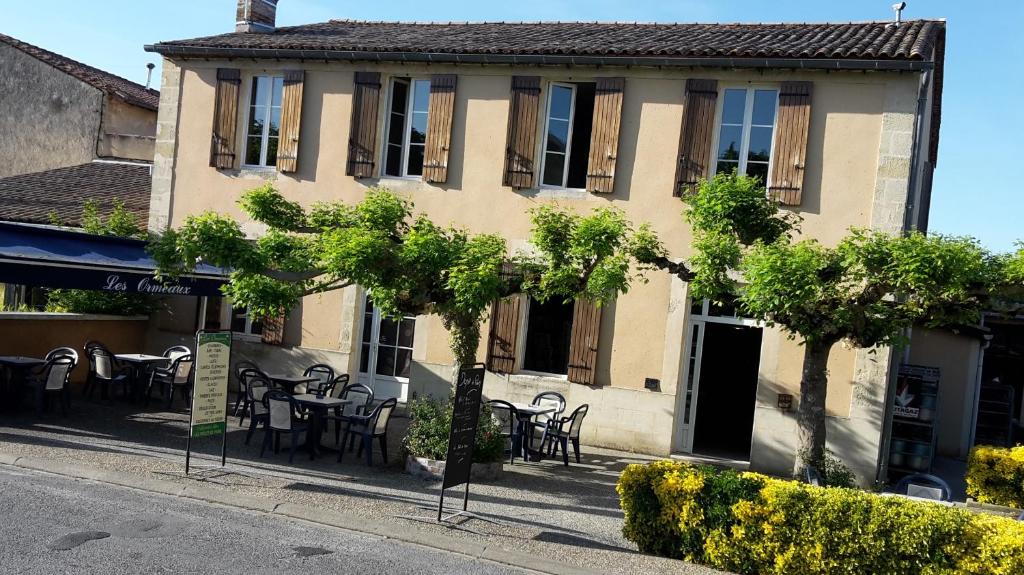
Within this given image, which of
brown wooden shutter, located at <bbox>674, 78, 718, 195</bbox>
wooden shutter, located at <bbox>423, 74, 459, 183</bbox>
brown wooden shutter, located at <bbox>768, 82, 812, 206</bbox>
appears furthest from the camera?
wooden shutter, located at <bbox>423, 74, 459, 183</bbox>

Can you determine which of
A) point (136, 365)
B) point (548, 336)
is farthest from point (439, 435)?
point (136, 365)

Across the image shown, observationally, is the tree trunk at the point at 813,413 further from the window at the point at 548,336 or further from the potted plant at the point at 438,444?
the window at the point at 548,336

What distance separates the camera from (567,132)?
13922 millimetres

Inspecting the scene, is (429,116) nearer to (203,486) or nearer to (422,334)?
(422,334)

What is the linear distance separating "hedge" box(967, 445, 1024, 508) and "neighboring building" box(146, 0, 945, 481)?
1.46 metres

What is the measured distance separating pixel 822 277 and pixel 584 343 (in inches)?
192

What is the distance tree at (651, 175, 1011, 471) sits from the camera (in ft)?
27.7

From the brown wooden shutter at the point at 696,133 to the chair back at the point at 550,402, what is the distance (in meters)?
3.30

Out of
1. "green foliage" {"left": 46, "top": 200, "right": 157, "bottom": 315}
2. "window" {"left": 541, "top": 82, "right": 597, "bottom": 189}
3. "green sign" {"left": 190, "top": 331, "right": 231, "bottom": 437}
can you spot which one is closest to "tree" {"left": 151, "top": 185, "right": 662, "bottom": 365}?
"green sign" {"left": 190, "top": 331, "right": 231, "bottom": 437}

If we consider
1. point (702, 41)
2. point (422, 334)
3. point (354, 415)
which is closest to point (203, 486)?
point (354, 415)

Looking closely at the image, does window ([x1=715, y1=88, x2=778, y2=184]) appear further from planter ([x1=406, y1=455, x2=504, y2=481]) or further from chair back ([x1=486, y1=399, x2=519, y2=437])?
planter ([x1=406, y1=455, x2=504, y2=481])

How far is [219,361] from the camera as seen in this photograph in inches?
383

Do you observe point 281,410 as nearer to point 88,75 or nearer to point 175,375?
point 175,375

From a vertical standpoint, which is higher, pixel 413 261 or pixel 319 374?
pixel 413 261
